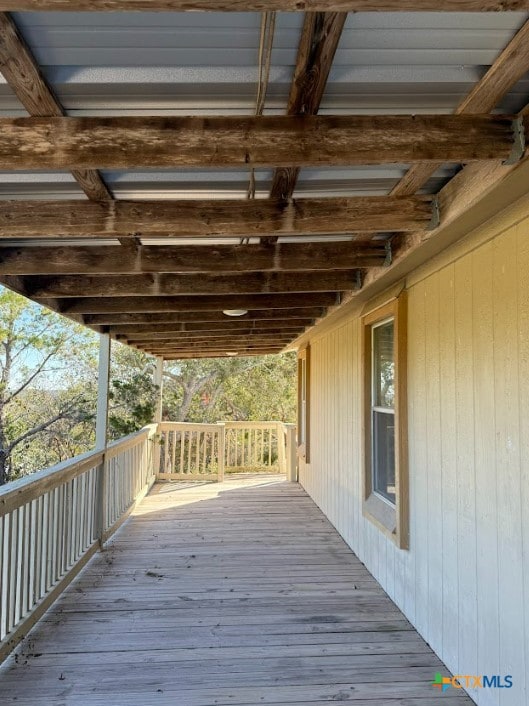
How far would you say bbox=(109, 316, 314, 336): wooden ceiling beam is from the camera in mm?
5466

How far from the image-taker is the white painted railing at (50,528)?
2.78 meters

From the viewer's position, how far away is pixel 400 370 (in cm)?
327

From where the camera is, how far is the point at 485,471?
89.2 inches

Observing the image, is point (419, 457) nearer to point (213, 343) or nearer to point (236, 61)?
point (236, 61)

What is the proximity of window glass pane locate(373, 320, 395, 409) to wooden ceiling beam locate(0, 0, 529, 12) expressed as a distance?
2860mm

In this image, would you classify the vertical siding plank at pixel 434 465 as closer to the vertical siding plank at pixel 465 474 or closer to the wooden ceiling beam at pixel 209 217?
the vertical siding plank at pixel 465 474

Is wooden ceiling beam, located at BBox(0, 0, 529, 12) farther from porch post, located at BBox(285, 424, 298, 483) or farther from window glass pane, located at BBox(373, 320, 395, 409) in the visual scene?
porch post, located at BBox(285, 424, 298, 483)

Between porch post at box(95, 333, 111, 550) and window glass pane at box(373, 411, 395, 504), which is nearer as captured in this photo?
window glass pane at box(373, 411, 395, 504)

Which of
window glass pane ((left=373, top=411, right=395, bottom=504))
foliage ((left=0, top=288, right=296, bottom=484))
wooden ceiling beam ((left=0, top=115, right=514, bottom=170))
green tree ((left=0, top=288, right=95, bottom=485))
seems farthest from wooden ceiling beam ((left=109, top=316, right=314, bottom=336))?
green tree ((left=0, top=288, right=95, bottom=485))

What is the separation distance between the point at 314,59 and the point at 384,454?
318cm

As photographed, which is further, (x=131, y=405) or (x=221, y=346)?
(x=221, y=346)

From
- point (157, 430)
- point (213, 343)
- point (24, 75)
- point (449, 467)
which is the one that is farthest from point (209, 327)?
point (24, 75)

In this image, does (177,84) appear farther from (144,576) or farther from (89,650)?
(144,576)

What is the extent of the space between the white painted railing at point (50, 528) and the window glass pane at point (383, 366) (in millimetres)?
2635
